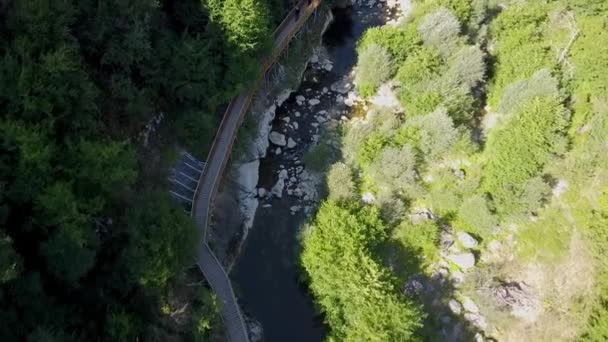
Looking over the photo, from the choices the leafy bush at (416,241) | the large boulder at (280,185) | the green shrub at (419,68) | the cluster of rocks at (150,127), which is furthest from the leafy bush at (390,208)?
the cluster of rocks at (150,127)

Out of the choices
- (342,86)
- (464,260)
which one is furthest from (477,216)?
(342,86)

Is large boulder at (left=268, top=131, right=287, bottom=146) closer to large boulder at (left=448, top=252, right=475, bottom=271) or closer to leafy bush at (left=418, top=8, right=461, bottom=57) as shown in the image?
leafy bush at (left=418, top=8, right=461, bottom=57)

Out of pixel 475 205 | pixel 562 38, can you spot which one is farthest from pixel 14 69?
pixel 562 38

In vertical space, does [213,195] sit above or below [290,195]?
above

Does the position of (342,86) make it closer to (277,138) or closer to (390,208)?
(277,138)

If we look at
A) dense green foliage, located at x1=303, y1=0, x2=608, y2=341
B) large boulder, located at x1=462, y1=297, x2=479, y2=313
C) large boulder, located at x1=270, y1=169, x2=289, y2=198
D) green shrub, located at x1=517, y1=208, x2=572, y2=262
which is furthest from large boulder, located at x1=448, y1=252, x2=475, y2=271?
large boulder, located at x1=270, y1=169, x2=289, y2=198

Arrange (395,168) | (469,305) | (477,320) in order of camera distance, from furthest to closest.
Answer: (395,168) < (469,305) < (477,320)
